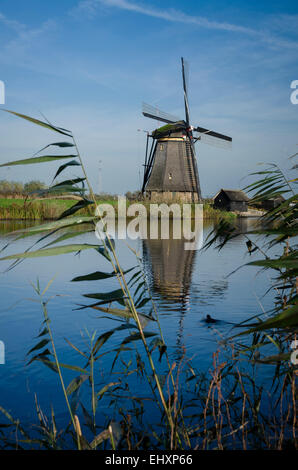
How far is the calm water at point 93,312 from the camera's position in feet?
11.6

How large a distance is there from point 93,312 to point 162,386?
3.88m

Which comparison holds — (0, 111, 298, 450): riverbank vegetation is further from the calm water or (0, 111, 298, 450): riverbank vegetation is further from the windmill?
the windmill

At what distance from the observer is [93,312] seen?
6.07 meters

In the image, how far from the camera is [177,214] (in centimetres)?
2688

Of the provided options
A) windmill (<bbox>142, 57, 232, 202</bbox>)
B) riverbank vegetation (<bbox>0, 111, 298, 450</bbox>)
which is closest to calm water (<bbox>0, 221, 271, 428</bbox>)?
riverbank vegetation (<bbox>0, 111, 298, 450</bbox>)

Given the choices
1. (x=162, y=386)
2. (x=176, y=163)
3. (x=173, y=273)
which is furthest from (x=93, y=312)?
(x=176, y=163)

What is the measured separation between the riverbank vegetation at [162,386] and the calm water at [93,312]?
0.20 meters

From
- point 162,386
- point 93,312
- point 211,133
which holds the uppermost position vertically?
point 211,133

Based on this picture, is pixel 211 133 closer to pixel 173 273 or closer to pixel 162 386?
pixel 173 273

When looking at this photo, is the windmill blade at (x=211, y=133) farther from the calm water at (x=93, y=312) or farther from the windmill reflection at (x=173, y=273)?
the calm water at (x=93, y=312)

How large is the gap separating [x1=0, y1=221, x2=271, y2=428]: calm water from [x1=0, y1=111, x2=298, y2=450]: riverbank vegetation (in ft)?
0.66

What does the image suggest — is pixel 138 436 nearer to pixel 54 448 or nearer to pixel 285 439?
pixel 54 448

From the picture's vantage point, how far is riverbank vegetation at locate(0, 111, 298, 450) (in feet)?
6.01
